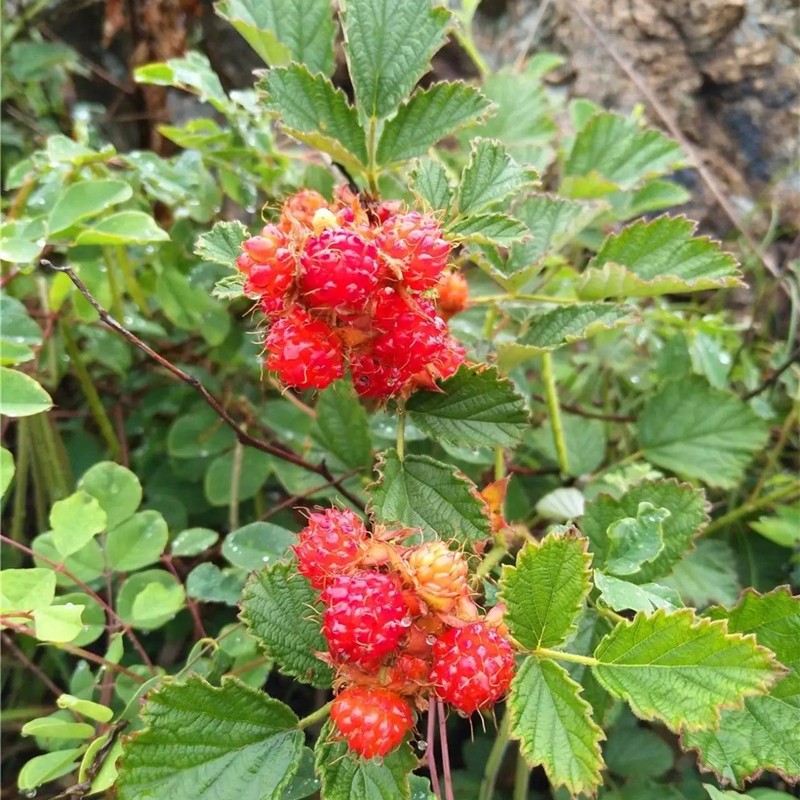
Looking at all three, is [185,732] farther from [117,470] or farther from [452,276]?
[452,276]

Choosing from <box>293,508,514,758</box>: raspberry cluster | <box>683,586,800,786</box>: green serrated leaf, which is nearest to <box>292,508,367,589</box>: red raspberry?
<box>293,508,514,758</box>: raspberry cluster

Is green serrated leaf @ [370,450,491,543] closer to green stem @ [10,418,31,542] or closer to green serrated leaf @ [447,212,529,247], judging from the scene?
green serrated leaf @ [447,212,529,247]

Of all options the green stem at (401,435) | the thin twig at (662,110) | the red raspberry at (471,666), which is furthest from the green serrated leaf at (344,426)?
the thin twig at (662,110)

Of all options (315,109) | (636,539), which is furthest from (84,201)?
(636,539)

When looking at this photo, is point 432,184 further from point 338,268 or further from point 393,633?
point 393,633

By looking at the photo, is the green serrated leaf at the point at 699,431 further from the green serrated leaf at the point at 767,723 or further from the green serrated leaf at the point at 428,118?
the green serrated leaf at the point at 428,118

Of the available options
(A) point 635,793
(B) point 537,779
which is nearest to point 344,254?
(A) point 635,793
